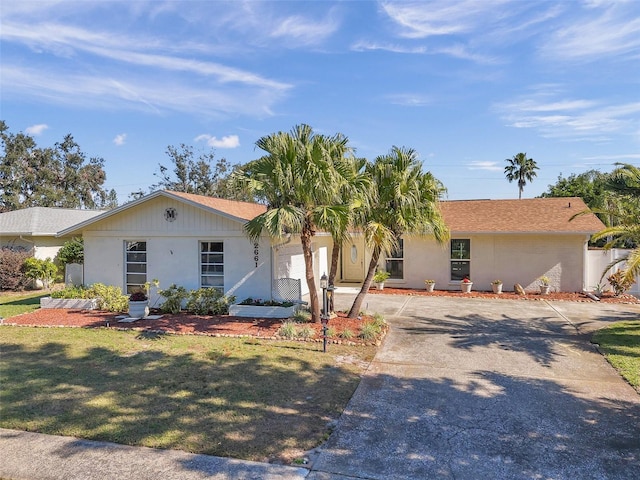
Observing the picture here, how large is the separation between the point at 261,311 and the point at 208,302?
5.59 feet

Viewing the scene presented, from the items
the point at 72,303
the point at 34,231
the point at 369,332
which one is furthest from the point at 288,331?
the point at 34,231

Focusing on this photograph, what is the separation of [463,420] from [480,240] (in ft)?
41.2

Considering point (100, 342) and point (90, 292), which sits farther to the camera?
point (90, 292)

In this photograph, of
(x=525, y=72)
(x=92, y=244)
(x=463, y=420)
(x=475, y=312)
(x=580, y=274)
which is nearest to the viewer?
(x=463, y=420)

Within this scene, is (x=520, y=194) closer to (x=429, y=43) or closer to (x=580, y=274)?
(x=580, y=274)

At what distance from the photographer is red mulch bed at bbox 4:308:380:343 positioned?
10359 millimetres

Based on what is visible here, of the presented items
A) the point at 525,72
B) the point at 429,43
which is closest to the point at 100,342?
the point at 429,43

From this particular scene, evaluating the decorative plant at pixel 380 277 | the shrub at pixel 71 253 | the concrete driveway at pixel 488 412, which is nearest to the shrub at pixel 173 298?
the concrete driveway at pixel 488 412

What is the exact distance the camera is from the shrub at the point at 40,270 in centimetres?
1852

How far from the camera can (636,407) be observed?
5906 millimetres

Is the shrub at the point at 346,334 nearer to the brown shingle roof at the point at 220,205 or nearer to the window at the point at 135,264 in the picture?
the brown shingle roof at the point at 220,205

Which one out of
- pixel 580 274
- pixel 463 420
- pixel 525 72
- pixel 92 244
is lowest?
pixel 463 420

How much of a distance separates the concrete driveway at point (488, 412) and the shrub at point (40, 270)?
1670 centimetres

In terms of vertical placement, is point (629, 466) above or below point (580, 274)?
below
